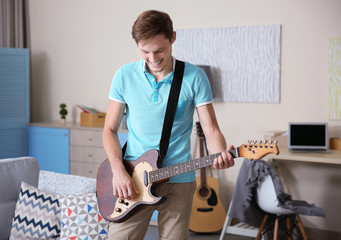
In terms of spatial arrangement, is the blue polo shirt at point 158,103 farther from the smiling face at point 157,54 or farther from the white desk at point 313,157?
the white desk at point 313,157

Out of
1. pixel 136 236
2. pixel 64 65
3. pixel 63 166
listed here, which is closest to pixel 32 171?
pixel 136 236

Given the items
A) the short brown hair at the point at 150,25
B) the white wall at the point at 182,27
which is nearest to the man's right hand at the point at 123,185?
the short brown hair at the point at 150,25

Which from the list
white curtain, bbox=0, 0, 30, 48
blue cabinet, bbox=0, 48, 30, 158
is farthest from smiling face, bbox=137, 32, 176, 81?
white curtain, bbox=0, 0, 30, 48

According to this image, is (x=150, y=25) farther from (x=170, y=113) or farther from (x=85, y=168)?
(x=85, y=168)

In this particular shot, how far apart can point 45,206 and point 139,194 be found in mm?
923

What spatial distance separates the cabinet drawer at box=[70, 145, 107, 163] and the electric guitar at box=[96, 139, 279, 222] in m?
2.42

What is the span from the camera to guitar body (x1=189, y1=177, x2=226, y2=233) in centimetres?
395

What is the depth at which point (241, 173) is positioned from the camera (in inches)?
135

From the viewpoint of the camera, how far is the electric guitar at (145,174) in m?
1.69

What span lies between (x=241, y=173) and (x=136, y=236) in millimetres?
1703

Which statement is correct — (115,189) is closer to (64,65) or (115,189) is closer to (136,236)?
(136,236)

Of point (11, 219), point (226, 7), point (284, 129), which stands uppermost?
point (226, 7)

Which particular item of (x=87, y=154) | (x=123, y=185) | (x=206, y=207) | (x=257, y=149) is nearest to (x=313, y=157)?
(x=206, y=207)

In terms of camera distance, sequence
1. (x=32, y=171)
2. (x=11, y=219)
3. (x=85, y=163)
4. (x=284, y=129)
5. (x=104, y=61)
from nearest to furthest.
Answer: (x=11, y=219), (x=32, y=171), (x=284, y=129), (x=85, y=163), (x=104, y=61)
